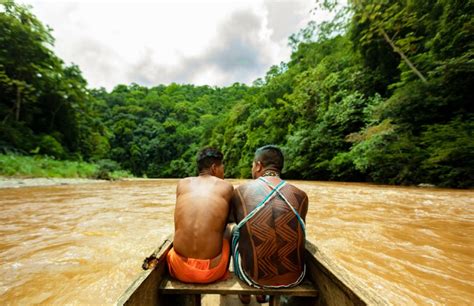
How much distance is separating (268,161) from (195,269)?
881 millimetres

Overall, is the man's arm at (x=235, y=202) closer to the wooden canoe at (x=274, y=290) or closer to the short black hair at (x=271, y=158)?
the short black hair at (x=271, y=158)

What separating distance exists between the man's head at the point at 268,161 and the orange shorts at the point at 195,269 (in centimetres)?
68

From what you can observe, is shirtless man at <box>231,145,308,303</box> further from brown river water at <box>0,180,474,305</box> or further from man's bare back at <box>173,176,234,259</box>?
brown river water at <box>0,180,474,305</box>

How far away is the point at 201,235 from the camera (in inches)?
56.2

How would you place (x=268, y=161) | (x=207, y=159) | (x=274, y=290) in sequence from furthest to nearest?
(x=207, y=159), (x=268, y=161), (x=274, y=290)

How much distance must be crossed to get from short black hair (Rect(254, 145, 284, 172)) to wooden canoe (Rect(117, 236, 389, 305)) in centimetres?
59

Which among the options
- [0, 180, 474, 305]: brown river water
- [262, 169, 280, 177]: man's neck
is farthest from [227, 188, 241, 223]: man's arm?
[0, 180, 474, 305]: brown river water

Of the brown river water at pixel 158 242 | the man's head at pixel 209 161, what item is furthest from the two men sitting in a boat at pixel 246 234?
the brown river water at pixel 158 242

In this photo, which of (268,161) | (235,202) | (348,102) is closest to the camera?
(235,202)

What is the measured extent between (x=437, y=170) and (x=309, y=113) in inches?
432

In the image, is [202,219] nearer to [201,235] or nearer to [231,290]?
[201,235]

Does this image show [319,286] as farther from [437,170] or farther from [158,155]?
[158,155]

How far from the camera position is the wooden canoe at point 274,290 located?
0.96 metres

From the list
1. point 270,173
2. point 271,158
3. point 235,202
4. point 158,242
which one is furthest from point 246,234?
point 158,242
